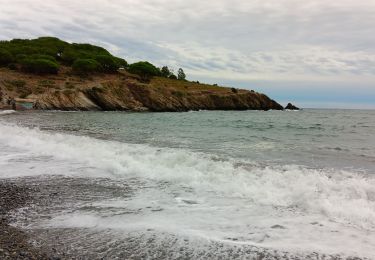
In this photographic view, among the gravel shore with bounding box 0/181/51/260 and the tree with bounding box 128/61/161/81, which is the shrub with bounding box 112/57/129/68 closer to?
the tree with bounding box 128/61/161/81

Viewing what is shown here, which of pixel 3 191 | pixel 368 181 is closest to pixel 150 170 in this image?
pixel 3 191

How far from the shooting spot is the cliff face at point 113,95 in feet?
195

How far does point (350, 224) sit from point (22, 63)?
274 feet

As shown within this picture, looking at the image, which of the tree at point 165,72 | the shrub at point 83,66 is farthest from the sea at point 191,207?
the tree at point 165,72

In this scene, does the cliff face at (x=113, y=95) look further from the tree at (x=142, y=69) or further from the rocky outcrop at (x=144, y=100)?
the tree at (x=142, y=69)

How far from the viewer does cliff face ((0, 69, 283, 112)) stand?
59.4 m

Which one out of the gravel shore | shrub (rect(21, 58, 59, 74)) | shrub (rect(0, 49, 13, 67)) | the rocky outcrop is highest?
shrub (rect(0, 49, 13, 67))

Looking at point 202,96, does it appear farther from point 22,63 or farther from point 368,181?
point 368,181

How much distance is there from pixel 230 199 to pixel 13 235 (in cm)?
464

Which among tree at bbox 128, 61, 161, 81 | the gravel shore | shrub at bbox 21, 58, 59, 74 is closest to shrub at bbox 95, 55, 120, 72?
tree at bbox 128, 61, 161, 81

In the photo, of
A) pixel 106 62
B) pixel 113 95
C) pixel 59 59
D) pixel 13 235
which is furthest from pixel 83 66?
pixel 13 235

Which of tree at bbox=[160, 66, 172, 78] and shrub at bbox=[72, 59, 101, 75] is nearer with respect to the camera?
shrub at bbox=[72, 59, 101, 75]

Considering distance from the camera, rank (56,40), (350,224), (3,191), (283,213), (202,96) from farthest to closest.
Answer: (56,40) → (202,96) → (3,191) → (283,213) → (350,224)

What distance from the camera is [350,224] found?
681 centimetres
